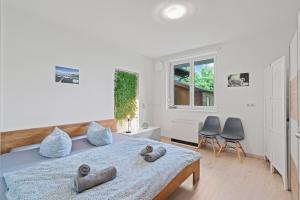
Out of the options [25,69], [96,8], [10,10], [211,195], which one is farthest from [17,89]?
[211,195]

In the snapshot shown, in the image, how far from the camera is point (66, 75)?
2.97 metres

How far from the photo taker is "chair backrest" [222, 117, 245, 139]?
11.4 feet

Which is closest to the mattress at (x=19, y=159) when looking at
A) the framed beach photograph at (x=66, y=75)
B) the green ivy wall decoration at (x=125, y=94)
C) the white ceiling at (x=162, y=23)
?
the framed beach photograph at (x=66, y=75)

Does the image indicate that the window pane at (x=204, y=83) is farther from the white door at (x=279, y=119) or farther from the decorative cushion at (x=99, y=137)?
the decorative cushion at (x=99, y=137)

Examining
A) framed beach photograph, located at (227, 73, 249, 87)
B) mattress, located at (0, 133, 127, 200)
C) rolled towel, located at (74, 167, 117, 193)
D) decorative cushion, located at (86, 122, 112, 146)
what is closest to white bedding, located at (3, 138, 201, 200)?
rolled towel, located at (74, 167, 117, 193)

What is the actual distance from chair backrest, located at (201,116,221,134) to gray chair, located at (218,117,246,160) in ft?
0.53

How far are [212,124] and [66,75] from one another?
3494 mm

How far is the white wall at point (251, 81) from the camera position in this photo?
319cm

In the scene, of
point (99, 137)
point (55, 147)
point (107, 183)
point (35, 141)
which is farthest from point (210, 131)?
point (35, 141)

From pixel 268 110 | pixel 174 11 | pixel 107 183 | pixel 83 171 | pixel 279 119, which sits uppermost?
pixel 174 11

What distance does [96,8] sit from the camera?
2.35 metres

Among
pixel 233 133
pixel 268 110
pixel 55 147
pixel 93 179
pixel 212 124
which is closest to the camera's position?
pixel 93 179

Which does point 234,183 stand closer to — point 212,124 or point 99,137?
point 212,124

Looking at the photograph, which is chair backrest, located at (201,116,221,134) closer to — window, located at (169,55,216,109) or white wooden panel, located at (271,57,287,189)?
window, located at (169,55,216,109)
